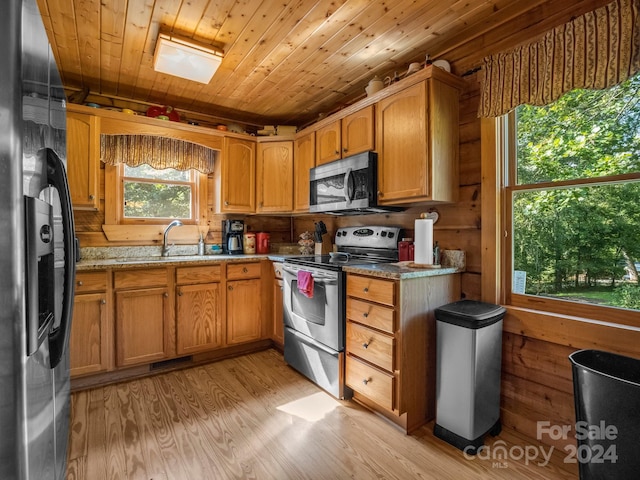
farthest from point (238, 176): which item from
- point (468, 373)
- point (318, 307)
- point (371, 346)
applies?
point (468, 373)

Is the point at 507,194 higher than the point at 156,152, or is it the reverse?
the point at 156,152

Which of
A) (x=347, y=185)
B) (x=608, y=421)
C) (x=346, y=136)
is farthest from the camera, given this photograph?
(x=346, y=136)

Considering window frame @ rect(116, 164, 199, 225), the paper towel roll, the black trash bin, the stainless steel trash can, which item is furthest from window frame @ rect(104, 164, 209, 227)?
the black trash bin

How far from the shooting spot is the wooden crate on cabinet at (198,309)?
279 centimetres

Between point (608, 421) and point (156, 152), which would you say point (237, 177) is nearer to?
point (156, 152)

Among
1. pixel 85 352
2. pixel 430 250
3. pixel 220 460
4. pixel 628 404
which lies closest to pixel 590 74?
pixel 430 250

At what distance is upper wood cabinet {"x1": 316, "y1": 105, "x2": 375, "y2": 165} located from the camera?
8.23 ft

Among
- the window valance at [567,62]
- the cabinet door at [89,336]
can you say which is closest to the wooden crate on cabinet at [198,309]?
the cabinet door at [89,336]

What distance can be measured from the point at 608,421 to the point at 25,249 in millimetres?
1911

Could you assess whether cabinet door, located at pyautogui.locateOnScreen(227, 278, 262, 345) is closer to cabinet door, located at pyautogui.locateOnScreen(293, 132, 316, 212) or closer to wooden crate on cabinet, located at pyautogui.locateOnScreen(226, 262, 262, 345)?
A: wooden crate on cabinet, located at pyautogui.locateOnScreen(226, 262, 262, 345)

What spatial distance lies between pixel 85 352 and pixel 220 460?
1461 mm

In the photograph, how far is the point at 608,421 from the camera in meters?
1.26

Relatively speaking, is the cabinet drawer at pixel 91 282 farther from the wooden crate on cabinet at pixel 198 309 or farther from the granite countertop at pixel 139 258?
the wooden crate on cabinet at pixel 198 309

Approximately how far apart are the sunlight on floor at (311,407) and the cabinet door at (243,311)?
3.38 ft
